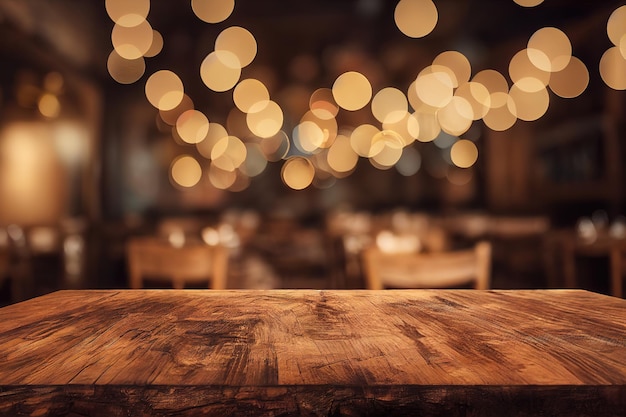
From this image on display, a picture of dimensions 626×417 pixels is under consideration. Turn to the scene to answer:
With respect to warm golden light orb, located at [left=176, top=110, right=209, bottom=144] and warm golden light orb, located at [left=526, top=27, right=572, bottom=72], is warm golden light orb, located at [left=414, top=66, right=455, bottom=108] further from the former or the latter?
warm golden light orb, located at [left=176, top=110, right=209, bottom=144]

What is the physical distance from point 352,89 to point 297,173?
247 cm

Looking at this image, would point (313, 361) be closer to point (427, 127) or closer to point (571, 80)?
point (571, 80)

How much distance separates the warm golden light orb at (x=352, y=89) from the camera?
23.7 ft

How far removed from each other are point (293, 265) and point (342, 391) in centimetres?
363

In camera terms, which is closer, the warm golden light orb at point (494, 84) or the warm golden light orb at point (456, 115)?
the warm golden light orb at point (456, 115)

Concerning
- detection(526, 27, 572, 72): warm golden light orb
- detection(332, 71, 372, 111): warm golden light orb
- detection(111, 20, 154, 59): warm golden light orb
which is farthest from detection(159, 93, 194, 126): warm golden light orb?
detection(526, 27, 572, 72): warm golden light orb

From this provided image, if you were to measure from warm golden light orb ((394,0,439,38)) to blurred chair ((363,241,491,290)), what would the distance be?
3.85 m

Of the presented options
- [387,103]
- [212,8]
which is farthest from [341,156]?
[212,8]

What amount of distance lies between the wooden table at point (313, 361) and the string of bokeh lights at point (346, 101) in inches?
163

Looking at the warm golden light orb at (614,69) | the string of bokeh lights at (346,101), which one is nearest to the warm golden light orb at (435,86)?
the string of bokeh lights at (346,101)

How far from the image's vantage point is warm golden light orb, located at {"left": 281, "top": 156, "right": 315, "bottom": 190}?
9258 mm

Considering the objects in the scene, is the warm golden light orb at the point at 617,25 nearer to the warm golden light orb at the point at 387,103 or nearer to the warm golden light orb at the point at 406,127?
the warm golden light orb at the point at 406,127

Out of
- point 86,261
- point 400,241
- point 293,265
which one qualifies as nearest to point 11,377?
point 400,241

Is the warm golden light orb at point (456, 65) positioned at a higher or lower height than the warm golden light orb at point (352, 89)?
higher
